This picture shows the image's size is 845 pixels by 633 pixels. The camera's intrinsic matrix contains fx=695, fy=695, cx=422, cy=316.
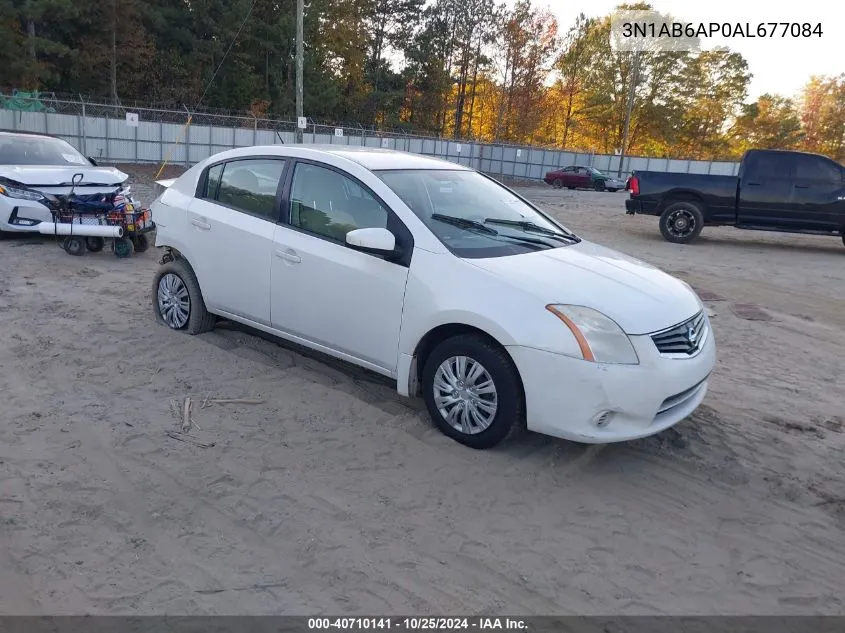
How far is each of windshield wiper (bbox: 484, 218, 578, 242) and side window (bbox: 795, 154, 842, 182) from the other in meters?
11.1

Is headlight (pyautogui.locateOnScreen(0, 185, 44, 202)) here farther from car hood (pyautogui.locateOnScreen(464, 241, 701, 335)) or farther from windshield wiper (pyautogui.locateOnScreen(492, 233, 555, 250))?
car hood (pyautogui.locateOnScreen(464, 241, 701, 335))

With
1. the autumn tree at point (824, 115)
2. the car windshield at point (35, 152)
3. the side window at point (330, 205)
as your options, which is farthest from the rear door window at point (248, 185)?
the autumn tree at point (824, 115)

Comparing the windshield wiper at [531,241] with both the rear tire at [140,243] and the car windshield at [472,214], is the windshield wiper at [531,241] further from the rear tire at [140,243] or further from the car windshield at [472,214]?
the rear tire at [140,243]

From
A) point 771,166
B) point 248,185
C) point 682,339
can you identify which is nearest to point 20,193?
point 248,185

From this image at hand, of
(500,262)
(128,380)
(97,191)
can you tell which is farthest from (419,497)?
(97,191)

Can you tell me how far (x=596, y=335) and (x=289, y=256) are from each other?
232cm

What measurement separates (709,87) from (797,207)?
172 ft

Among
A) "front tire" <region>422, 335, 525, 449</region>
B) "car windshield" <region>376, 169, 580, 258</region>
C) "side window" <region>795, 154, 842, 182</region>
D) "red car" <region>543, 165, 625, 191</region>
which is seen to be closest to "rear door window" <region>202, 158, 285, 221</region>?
"car windshield" <region>376, 169, 580, 258</region>

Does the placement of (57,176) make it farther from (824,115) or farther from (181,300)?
(824,115)

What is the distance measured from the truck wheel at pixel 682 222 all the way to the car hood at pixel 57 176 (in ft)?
35.0

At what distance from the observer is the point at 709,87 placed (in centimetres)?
6022

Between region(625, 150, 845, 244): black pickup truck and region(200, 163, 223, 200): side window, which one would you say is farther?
region(625, 150, 845, 244): black pickup truck

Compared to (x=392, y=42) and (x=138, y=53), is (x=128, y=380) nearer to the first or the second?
(x=138, y=53)

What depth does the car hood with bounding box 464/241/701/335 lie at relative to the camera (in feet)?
13.1
